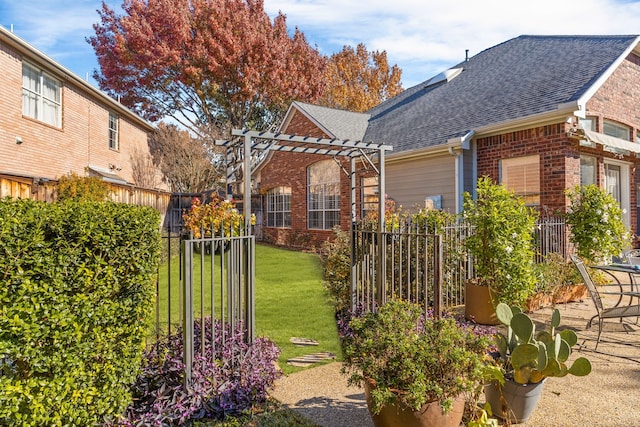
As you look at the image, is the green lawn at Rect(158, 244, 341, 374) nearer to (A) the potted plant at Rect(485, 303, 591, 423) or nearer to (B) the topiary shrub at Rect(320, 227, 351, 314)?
(B) the topiary shrub at Rect(320, 227, 351, 314)

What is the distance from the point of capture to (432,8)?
7715 millimetres

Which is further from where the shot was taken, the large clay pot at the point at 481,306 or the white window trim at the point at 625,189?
the white window trim at the point at 625,189

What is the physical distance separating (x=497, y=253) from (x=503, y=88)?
7.56 metres

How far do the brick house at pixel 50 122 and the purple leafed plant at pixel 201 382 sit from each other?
8.17 m

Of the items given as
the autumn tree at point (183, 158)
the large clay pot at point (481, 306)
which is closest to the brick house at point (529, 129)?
the large clay pot at point (481, 306)

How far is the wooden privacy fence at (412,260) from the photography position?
5316 millimetres

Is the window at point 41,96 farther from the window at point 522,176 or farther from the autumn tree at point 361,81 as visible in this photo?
the autumn tree at point 361,81

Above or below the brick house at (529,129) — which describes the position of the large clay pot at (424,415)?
below

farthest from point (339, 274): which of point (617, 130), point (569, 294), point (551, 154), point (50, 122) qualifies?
point (50, 122)

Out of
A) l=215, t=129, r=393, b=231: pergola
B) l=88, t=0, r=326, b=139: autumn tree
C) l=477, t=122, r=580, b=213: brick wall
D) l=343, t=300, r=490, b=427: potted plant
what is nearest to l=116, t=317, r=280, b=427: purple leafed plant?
l=343, t=300, r=490, b=427: potted plant

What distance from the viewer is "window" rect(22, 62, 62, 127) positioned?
13.4 metres

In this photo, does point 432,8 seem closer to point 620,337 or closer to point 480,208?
point 480,208

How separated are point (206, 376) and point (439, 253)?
243cm

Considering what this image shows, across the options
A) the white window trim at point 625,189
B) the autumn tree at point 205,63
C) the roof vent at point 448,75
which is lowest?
the white window trim at point 625,189
